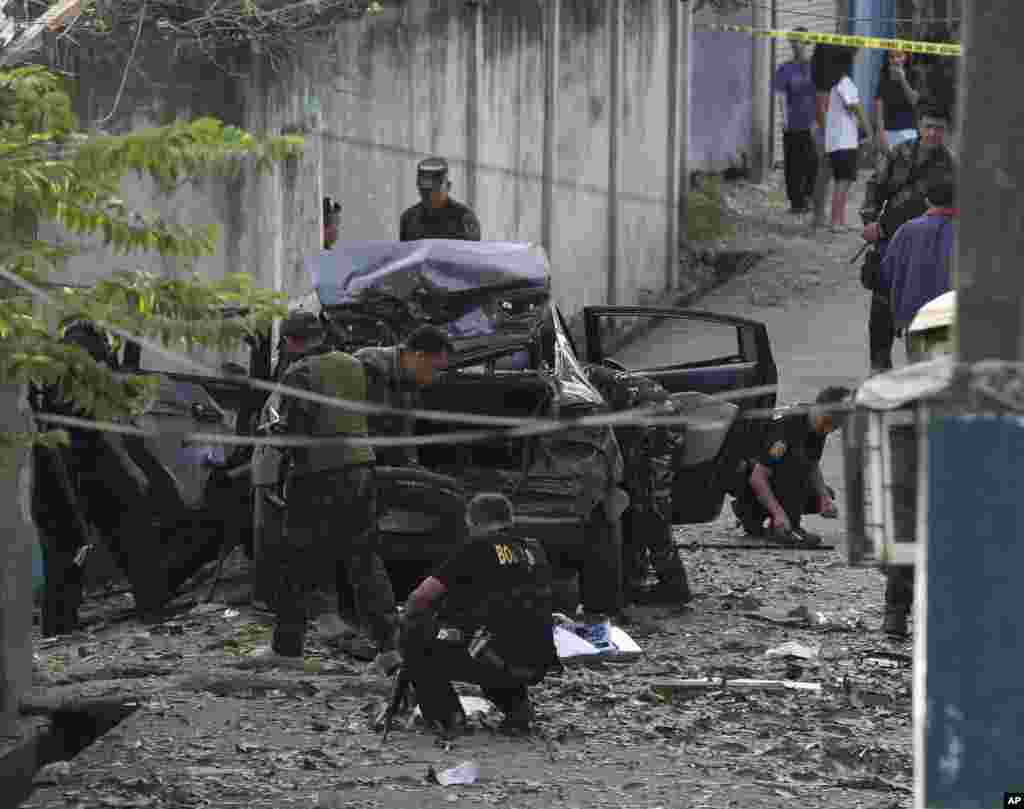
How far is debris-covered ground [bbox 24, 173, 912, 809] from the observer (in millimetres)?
9688

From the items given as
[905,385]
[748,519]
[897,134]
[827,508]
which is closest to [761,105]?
[897,134]

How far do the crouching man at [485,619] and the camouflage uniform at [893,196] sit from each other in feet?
19.8

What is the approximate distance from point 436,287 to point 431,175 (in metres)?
2.76

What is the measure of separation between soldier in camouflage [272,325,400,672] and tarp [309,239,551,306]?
1.23 m

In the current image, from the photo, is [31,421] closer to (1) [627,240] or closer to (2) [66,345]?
(2) [66,345]

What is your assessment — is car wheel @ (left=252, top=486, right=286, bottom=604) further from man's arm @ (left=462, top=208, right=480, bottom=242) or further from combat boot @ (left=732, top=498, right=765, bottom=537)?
combat boot @ (left=732, top=498, right=765, bottom=537)

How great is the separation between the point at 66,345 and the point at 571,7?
12.5 metres

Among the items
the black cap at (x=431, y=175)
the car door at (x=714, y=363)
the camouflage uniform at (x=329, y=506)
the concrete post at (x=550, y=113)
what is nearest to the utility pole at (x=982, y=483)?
the camouflage uniform at (x=329, y=506)

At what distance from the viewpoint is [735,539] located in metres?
15.0

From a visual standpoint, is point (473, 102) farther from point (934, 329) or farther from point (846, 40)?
point (934, 329)

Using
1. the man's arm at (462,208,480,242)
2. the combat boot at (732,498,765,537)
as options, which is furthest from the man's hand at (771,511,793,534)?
the man's arm at (462,208,480,242)

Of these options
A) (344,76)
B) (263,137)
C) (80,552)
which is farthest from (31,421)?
(344,76)

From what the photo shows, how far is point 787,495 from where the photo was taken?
47.5ft

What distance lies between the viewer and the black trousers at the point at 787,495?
1429 centimetres
